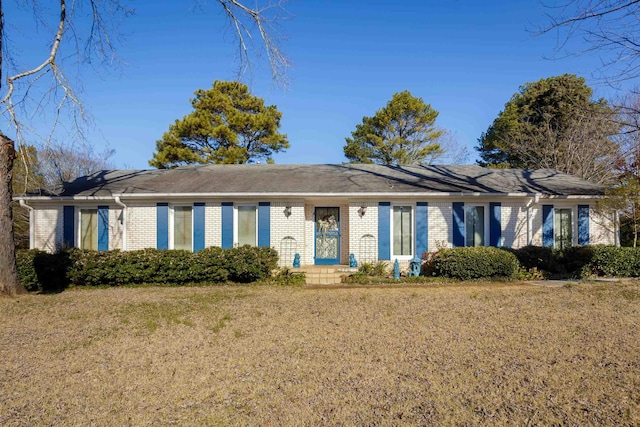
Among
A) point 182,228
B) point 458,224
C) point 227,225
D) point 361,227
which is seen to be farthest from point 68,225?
point 458,224

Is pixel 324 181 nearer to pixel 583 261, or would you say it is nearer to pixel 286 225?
pixel 286 225

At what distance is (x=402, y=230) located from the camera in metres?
13.3

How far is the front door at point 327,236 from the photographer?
13891 mm

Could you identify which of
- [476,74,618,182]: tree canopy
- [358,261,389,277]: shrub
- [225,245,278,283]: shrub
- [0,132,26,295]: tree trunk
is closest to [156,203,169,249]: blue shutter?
[225,245,278,283]: shrub

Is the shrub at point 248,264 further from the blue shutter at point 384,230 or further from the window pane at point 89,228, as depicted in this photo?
the window pane at point 89,228

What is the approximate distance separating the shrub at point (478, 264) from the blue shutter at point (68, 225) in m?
12.2

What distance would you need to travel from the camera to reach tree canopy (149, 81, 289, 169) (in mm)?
27172

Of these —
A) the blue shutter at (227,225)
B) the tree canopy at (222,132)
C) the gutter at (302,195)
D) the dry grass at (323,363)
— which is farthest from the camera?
the tree canopy at (222,132)

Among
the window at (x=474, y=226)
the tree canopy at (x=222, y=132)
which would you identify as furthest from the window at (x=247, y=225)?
the tree canopy at (x=222, y=132)

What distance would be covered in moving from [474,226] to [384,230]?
3.14 metres

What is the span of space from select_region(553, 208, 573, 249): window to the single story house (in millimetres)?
35

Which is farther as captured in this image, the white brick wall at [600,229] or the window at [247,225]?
the white brick wall at [600,229]

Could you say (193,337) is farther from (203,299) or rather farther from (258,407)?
(203,299)

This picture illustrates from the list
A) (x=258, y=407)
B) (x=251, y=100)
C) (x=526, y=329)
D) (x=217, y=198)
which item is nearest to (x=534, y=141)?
(x=251, y=100)
